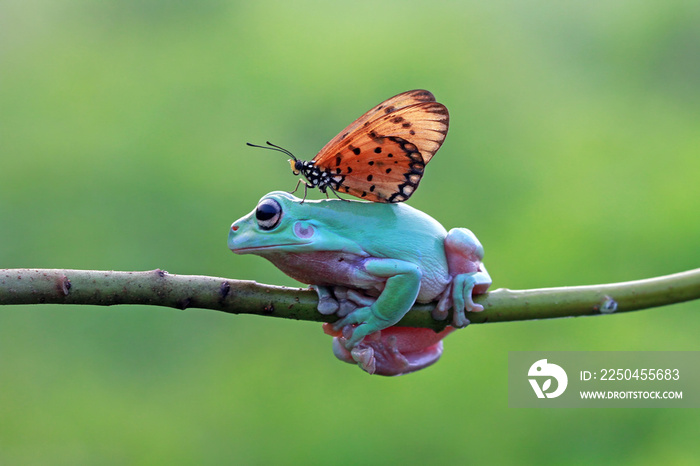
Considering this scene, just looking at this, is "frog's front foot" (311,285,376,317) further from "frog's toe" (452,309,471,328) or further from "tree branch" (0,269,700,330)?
Answer: "frog's toe" (452,309,471,328)

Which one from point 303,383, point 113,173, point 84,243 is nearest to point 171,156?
point 113,173

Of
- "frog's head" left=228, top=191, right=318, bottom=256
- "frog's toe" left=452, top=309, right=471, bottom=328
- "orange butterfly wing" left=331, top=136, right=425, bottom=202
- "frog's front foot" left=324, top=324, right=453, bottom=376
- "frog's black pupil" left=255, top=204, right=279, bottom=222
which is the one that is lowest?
"frog's front foot" left=324, top=324, right=453, bottom=376

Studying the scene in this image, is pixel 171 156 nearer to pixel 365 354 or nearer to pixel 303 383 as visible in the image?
pixel 303 383

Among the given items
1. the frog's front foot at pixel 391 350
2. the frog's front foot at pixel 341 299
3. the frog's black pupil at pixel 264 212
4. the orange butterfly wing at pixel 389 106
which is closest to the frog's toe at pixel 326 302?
the frog's front foot at pixel 341 299

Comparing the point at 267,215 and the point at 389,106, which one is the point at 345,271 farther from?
the point at 389,106

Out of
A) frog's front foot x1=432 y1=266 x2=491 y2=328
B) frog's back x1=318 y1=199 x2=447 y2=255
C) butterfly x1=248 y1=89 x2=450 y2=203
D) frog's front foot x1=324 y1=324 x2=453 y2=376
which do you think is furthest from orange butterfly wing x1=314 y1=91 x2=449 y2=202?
frog's front foot x1=324 y1=324 x2=453 y2=376

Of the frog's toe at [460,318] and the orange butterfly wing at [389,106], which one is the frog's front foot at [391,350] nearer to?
the frog's toe at [460,318]
